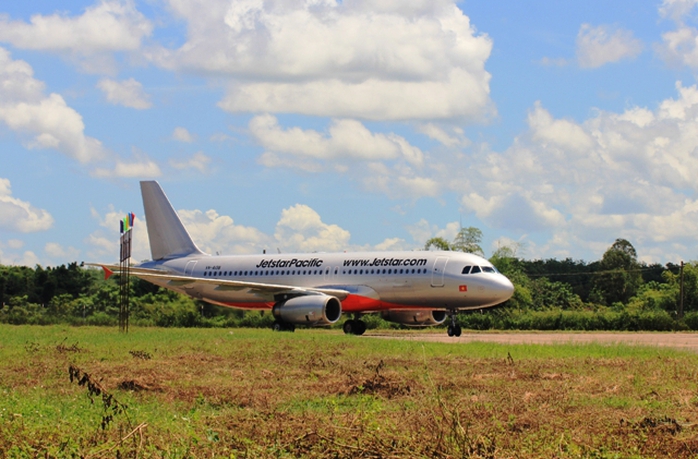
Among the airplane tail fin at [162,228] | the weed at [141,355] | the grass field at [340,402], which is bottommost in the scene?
the grass field at [340,402]

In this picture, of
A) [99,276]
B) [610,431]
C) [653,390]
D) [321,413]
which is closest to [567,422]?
[610,431]

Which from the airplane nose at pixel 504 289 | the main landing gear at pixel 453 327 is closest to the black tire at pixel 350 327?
the main landing gear at pixel 453 327

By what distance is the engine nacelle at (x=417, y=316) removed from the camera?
3531cm

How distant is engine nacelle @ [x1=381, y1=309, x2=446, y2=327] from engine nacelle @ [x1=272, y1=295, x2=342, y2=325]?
2959 millimetres

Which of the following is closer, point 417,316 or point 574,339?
point 574,339

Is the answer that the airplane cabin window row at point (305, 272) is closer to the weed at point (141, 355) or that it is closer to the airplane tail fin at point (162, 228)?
the airplane tail fin at point (162, 228)

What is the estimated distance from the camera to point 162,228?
138 ft

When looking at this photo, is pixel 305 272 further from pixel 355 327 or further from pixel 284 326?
pixel 355 327

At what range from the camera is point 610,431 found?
30.8 ft

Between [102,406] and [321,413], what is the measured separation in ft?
9.43

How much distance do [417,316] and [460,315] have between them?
1168 cm

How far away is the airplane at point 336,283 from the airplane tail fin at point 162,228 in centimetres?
6

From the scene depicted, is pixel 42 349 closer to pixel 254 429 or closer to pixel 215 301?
pixel 254 429

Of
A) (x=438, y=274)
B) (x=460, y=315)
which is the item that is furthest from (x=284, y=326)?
(x=460, y=315)
